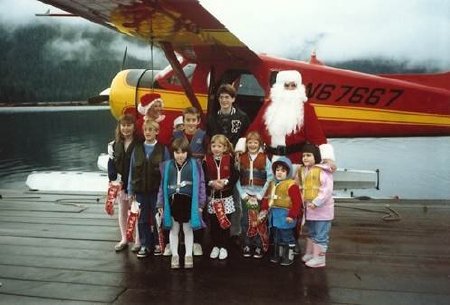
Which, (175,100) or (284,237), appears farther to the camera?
(175,100)

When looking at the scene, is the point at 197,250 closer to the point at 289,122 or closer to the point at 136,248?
the point at 136,248

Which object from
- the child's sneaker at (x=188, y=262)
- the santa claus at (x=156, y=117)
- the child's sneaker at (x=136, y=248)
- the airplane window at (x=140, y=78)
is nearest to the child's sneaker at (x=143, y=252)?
the child's sneaker at (x=136, y=248)

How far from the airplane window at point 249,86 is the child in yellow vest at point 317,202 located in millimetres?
2890

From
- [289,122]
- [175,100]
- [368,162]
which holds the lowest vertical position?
[368,162]

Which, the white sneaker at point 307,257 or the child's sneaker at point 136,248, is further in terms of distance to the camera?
the child's sneaker at point 136,248

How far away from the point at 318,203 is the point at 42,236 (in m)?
2.62

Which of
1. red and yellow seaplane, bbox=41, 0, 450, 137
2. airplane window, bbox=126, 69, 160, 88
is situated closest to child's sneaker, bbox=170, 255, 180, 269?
red and yellow seaplane, bbox=41, 0, 450, 137

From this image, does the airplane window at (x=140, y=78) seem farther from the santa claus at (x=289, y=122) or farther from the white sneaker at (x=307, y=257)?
the white sneaker at (x=307, y=257)

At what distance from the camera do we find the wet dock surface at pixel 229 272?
2766mm

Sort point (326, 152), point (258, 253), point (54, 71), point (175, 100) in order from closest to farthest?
point (326, 152) < point (258, 253) < point (175, 100) < point (54, 71)

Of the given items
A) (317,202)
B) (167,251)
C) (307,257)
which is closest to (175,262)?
(167,251)

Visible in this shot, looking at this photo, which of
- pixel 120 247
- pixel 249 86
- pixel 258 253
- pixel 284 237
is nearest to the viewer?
pixel 284 237

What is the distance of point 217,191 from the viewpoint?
3.45 meters

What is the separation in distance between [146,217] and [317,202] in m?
1.32
